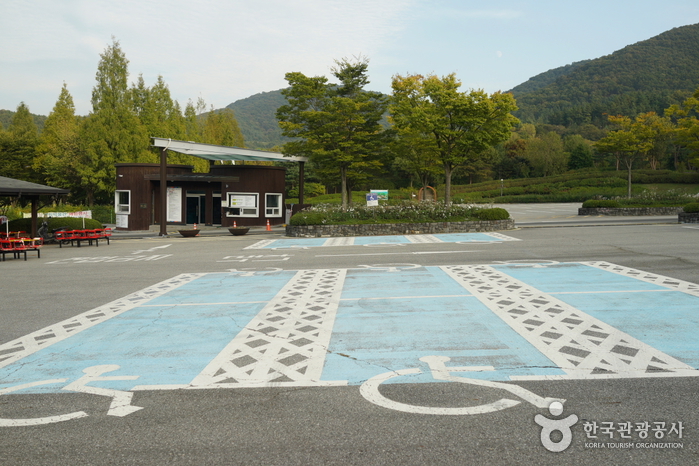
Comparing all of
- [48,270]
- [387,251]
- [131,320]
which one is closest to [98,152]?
[48,270]

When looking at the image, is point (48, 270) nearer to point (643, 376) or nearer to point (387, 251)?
point (387, 251)

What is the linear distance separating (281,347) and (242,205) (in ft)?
99.7

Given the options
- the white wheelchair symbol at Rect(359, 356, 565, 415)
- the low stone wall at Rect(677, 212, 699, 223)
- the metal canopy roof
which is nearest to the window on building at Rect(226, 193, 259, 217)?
the metal canopy roof

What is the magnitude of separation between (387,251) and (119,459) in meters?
15.5

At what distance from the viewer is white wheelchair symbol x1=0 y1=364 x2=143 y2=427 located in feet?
14.8

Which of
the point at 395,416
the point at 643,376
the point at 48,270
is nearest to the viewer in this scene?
the point at 395,416

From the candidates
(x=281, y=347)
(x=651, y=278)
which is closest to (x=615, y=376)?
(x=281, y=347)

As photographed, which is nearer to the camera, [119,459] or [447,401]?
[119,459]

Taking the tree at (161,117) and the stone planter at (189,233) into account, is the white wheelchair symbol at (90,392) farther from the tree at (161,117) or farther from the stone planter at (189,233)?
the tree at (161,117)

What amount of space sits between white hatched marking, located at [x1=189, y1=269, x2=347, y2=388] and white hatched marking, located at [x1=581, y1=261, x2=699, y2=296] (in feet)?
22.8

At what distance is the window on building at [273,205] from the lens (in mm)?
37250

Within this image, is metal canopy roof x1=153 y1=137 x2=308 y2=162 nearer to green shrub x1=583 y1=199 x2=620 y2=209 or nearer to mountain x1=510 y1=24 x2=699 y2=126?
green shrub x1=583 y1=199 x2=620 y2=209

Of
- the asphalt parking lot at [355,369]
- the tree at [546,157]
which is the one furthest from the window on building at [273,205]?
the tree at [546,157]

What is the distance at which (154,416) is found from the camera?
4.53 m
